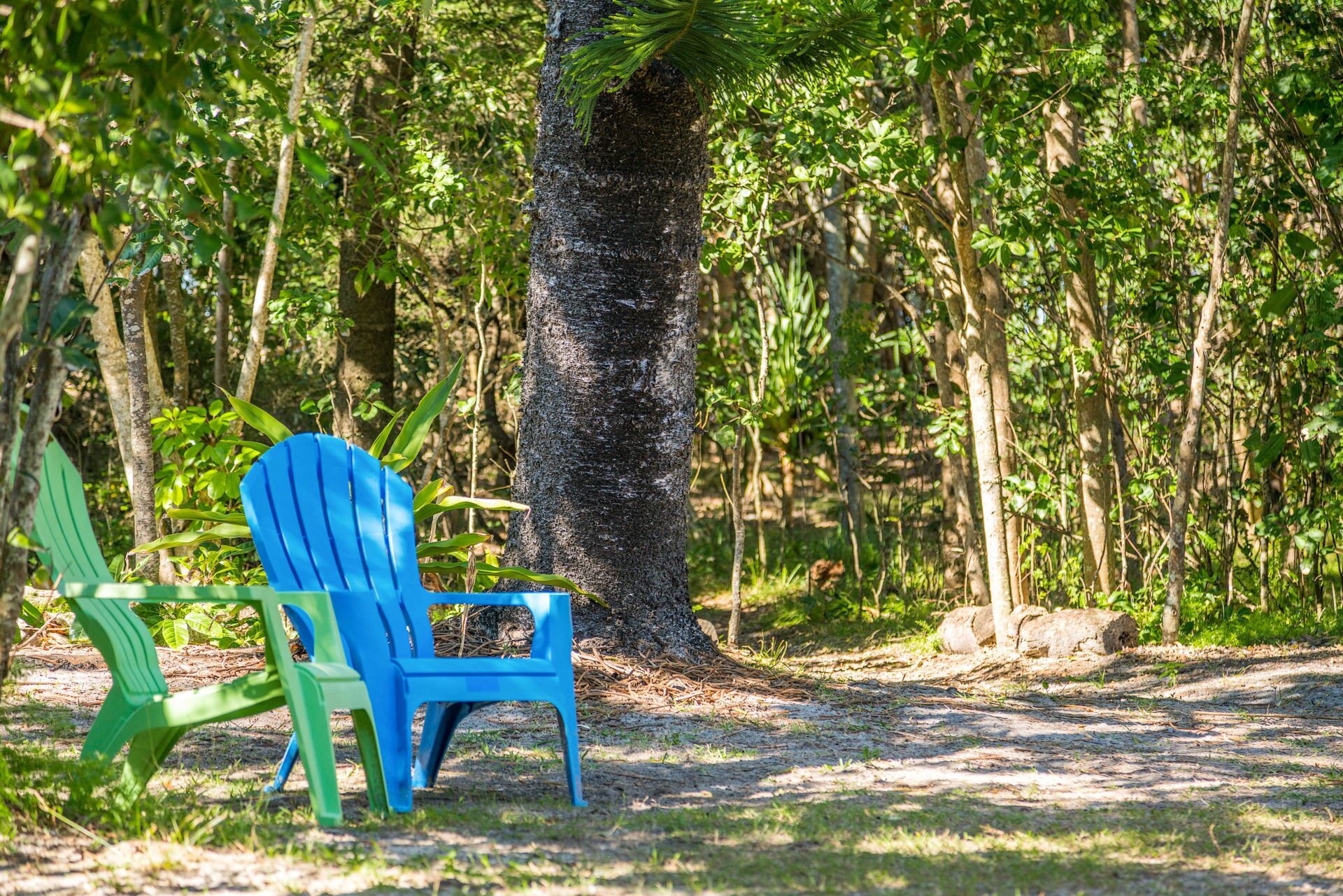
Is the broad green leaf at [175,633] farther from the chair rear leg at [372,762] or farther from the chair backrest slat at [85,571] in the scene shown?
the chair rear leg at [372,762]

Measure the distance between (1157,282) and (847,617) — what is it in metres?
2.76

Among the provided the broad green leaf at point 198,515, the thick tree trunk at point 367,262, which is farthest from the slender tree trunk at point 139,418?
the thick tree trunk at point 367,262

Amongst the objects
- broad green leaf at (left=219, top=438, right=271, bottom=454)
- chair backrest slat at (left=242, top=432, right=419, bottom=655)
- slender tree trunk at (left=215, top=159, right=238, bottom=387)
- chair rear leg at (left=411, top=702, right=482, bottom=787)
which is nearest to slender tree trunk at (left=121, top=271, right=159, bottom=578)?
broad green leaf at (left=219, top=438, right=271, bottom=454)

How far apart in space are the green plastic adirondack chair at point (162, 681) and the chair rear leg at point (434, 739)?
0.40m

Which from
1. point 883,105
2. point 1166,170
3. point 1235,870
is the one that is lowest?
point 1235,870

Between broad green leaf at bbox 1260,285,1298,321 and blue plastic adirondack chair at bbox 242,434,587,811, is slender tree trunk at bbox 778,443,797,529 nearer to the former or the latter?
broad green leaf at bbox 1260,285,1298,321

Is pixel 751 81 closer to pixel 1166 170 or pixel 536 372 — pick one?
pixel 536 372

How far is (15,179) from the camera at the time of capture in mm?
2025

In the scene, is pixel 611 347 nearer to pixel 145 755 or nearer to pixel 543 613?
pixel 543 613

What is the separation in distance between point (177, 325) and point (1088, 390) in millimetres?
5377

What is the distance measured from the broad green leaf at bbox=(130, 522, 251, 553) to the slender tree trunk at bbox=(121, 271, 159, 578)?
71 centimetres

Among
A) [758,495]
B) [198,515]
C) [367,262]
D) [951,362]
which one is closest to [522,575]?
[198,515]

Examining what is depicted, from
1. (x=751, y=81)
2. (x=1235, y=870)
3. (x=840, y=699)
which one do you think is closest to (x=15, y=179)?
(x=1235, y=870)

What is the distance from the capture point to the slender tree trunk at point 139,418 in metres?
5.50
